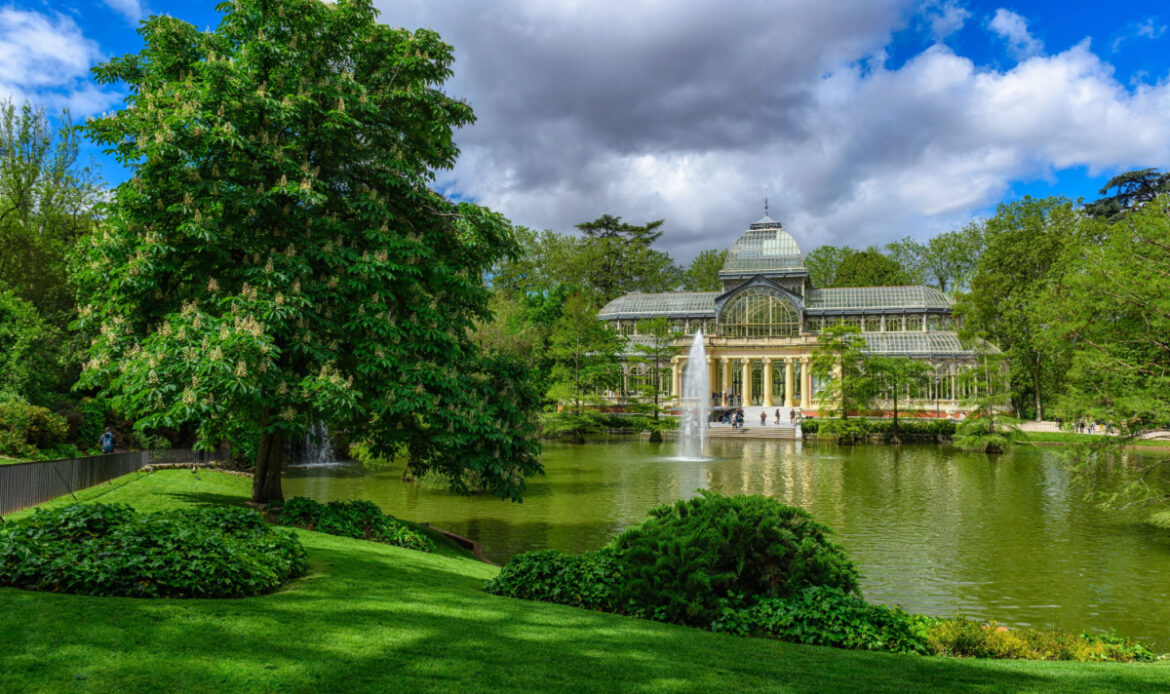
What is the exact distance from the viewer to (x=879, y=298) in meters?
59.8

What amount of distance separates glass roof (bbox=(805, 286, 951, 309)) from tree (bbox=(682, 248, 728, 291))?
18.6 m

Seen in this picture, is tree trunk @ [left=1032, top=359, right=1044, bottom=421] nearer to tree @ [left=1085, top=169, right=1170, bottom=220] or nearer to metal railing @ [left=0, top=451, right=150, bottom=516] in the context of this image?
tree @ [left=1085, top=169, right=1170, bottom=220]

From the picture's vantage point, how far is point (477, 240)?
12.1 m

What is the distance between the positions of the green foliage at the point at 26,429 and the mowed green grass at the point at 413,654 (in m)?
17.3

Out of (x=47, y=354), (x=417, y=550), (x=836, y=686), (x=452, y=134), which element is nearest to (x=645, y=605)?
(x=836, y=686)

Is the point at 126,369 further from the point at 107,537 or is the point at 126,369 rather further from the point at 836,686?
the point at 836,686

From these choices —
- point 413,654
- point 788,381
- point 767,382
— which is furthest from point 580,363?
point 413,654

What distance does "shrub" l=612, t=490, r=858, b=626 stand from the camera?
7484 millimetres

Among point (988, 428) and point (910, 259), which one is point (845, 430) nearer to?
point (988, 428)

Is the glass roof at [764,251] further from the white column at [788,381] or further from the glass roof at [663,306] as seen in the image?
the white column at [788,381]

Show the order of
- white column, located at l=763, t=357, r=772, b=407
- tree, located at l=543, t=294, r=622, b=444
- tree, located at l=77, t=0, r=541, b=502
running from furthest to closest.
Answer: white column, located at l=763, t=357, r=772, b=407, tree, located at l=543, t=294, r=622, b=444, tree, located at l=77, t=0, r=541, b=502

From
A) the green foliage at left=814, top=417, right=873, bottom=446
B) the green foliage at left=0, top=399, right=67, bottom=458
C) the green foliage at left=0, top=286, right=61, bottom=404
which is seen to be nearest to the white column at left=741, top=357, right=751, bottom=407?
the green foliage at left=814, top=417, right=873, bottom=446

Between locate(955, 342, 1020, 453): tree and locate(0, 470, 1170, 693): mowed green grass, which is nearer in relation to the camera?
locate(0, 470, 1170, 693): mowed green grass

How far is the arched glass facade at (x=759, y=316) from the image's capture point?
2335 inches
